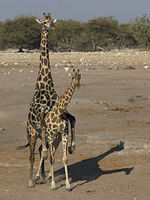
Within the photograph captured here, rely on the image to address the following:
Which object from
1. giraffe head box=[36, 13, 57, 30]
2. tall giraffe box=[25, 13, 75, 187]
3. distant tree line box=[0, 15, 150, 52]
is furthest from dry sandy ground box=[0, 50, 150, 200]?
distant tree line box=[0, 15, 150, 52]

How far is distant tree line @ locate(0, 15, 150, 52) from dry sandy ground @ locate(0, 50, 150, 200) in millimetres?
39237

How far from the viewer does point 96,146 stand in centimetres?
953

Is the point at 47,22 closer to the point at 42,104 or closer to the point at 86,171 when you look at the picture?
the point at 42,104

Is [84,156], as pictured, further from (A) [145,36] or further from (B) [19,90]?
(A) [145,36]

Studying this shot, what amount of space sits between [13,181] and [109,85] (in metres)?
10.8

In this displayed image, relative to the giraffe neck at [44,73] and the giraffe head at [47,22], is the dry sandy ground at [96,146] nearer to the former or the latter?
the giraffe neck at [44,73]

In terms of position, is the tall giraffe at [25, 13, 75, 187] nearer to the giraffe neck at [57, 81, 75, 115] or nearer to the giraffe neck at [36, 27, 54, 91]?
the giraffe neck at [36, 27, 54, 91]

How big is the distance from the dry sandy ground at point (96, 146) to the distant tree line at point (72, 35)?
39.2 m

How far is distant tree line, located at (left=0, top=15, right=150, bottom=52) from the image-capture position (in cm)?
5669

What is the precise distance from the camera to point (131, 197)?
6.62 m

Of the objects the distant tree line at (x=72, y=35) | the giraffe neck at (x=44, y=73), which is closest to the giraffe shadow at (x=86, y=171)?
the giraffe neck at (x=44, y=73)

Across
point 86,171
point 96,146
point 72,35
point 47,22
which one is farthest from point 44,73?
point 72,35

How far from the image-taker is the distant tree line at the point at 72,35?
56688 mm

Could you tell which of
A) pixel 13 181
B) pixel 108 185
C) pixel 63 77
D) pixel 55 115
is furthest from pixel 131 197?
pixel 63 77
